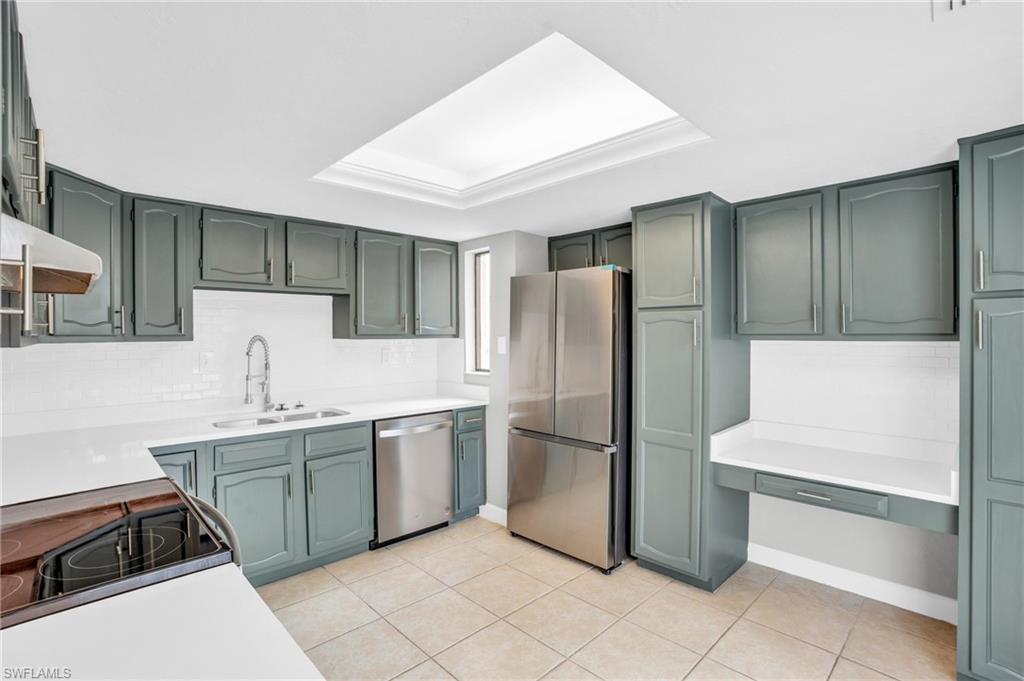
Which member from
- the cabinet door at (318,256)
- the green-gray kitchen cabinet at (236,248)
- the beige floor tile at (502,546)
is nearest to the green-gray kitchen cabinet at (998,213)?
the beige floor tile at (502,546)

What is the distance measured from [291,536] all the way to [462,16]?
2950 millimetres

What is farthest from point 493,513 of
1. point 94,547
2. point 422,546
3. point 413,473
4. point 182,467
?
point 94,547

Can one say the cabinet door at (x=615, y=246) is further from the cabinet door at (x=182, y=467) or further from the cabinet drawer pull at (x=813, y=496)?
the cabinet door at (x=182, y=467)

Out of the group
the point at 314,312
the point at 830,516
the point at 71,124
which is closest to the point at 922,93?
the point at 830,516

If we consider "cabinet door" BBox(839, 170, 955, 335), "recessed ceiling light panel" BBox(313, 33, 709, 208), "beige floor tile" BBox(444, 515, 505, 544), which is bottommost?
"beige floor tile" BBox(444, 515, 505, 544)

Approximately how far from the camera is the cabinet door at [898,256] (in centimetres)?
243

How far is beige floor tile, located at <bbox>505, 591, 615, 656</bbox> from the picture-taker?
248cm

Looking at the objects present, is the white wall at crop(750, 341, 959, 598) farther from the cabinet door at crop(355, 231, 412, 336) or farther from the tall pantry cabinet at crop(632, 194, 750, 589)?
the cabinet door at crop(355, 231, 412, 336)

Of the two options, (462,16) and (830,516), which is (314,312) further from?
(830,516)

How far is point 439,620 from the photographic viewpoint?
8.68 ft

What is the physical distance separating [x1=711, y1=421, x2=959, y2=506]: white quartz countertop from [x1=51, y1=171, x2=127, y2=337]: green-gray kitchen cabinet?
331 centimetres

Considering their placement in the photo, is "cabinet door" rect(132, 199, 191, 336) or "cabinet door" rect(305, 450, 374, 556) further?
"cabinet door" rect(305, 450, 374, 556)

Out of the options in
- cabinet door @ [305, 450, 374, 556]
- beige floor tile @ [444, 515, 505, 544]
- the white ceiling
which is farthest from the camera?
beige floor tile @ [444, 515, 505, 544]

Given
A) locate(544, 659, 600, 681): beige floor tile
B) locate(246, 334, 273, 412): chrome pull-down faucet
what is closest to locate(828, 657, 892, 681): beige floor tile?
locate(544, 659, 600, 681): beige floor tile
